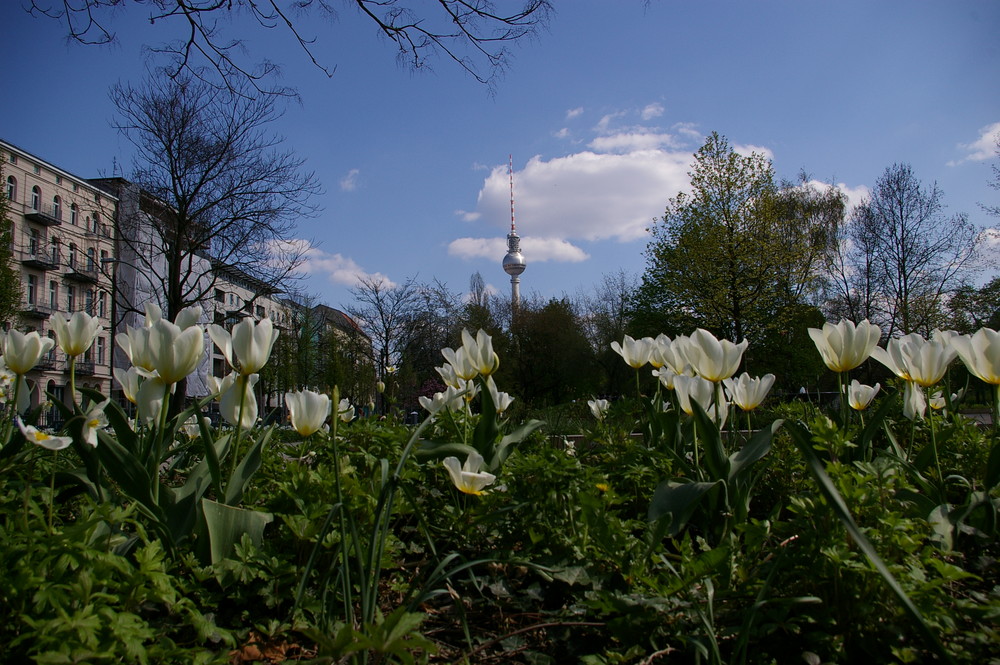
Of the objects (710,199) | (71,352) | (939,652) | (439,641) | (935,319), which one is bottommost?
(439,641)

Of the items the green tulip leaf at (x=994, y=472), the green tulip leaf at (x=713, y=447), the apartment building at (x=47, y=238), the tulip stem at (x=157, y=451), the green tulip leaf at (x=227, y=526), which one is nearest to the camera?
the green tulip leaf at (x=227, y=526)

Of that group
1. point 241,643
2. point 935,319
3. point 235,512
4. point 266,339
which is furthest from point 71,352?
point 935,319

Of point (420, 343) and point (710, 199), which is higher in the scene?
point (710, 199)

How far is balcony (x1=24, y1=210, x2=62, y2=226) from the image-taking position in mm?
35656

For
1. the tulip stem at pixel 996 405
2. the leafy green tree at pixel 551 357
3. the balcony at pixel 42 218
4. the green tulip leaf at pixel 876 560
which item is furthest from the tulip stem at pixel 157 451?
the balcony at pixel 42 218

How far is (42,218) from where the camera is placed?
119 feet

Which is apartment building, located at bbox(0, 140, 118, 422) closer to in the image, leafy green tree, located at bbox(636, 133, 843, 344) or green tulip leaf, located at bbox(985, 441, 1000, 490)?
leafy green tree, located at bbox(636, 133, 843, 344)

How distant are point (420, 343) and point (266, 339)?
31.0 meters

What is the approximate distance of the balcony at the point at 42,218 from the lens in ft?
117

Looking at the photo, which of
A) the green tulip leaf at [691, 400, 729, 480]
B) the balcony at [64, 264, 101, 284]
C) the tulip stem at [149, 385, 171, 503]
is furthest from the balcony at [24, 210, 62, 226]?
the green tulip leaf at [691, 400, 729, 480]

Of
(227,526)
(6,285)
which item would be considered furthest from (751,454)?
(6,285)

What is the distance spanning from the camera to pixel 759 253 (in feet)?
64.7

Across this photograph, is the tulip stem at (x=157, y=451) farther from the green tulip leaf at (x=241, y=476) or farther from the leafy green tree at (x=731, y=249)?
the leafy green tree at (x=731, y=249)

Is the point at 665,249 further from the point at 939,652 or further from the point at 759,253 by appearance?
the point at 939,652
